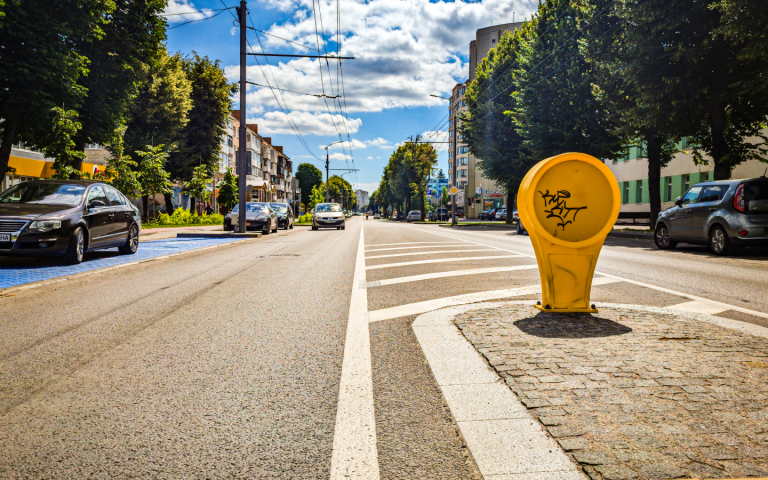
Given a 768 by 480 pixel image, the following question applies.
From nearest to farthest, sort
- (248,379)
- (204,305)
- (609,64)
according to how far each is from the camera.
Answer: (248,379) < (204,305) < (609,64)

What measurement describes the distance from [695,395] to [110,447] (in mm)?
2918

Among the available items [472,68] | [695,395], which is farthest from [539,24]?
[472,68]

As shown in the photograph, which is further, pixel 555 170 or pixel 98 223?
pixel 98 223

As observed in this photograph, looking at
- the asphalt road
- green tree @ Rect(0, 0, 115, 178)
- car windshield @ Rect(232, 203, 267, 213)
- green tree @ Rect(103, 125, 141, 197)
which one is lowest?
the asphalt road

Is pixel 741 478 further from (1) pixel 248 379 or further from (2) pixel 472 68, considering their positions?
(2) pixel 472 68

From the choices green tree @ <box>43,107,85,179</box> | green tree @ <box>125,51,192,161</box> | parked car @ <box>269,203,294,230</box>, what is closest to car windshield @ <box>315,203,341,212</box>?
parked car @ <box>269,203,294,230</box>

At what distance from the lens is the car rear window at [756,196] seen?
497 inches

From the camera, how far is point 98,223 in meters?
11.8

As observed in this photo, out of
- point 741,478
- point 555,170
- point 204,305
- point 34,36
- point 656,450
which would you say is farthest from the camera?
point 34,36

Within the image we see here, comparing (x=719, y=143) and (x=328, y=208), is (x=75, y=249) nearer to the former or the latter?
(x=719, y=143)

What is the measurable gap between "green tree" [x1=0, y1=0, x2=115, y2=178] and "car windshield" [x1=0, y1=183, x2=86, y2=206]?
15.7 ft

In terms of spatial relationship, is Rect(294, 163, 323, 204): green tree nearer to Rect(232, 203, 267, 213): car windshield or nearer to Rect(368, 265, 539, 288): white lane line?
Rect(232, 203, 267, 213): car windshield

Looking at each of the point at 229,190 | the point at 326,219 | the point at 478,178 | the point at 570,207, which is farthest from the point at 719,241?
the point at 478,178

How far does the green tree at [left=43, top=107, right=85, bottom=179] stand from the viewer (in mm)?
16031
